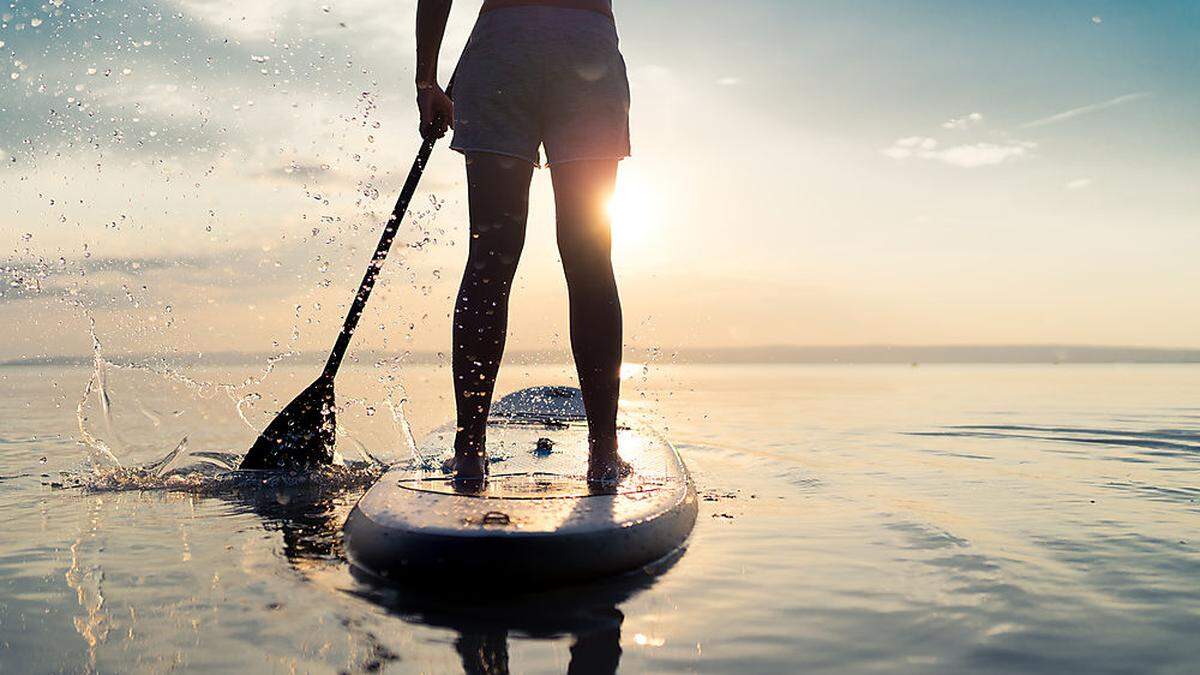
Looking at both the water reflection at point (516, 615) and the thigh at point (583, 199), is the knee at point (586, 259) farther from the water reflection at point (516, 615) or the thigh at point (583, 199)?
the water reflection at point (516, 615)

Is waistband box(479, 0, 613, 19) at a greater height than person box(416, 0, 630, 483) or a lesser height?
greater

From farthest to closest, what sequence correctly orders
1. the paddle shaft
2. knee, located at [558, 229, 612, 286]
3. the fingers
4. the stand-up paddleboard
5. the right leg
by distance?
the paddle shaft → the fingers → knee, located at [558, 229, 612, 286] → the right leg → the stand-up paddleboard

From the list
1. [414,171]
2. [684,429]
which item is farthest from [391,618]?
[684,429]

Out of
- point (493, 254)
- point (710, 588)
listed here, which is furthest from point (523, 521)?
point (493, 254)

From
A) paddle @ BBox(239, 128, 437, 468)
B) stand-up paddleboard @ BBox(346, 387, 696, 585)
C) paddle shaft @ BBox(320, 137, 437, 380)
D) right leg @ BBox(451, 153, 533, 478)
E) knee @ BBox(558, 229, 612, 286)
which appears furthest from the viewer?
paddle @ BBox(239, 128, 437, 468)

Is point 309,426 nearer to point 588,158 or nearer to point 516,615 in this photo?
point 588,158

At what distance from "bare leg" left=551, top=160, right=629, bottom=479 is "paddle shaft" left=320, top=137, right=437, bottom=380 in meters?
1.16

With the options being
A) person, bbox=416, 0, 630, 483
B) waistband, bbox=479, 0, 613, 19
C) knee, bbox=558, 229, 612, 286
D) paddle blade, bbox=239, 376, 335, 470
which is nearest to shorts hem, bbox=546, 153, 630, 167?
person, bbox=416, 0, 630, 483

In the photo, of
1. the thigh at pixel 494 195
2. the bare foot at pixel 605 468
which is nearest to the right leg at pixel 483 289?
the thigh at pixel 494 195

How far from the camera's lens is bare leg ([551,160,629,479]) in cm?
286

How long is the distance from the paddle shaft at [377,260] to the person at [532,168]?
1019 millimetres

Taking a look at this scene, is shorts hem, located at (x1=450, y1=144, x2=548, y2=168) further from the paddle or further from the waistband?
the paddle

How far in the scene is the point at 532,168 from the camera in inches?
115

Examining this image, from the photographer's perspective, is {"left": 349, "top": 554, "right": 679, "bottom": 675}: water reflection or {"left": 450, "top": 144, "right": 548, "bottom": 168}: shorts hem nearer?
{"left": 349, "top": 554, "right": 679, "bottom": 675}: water reflection
